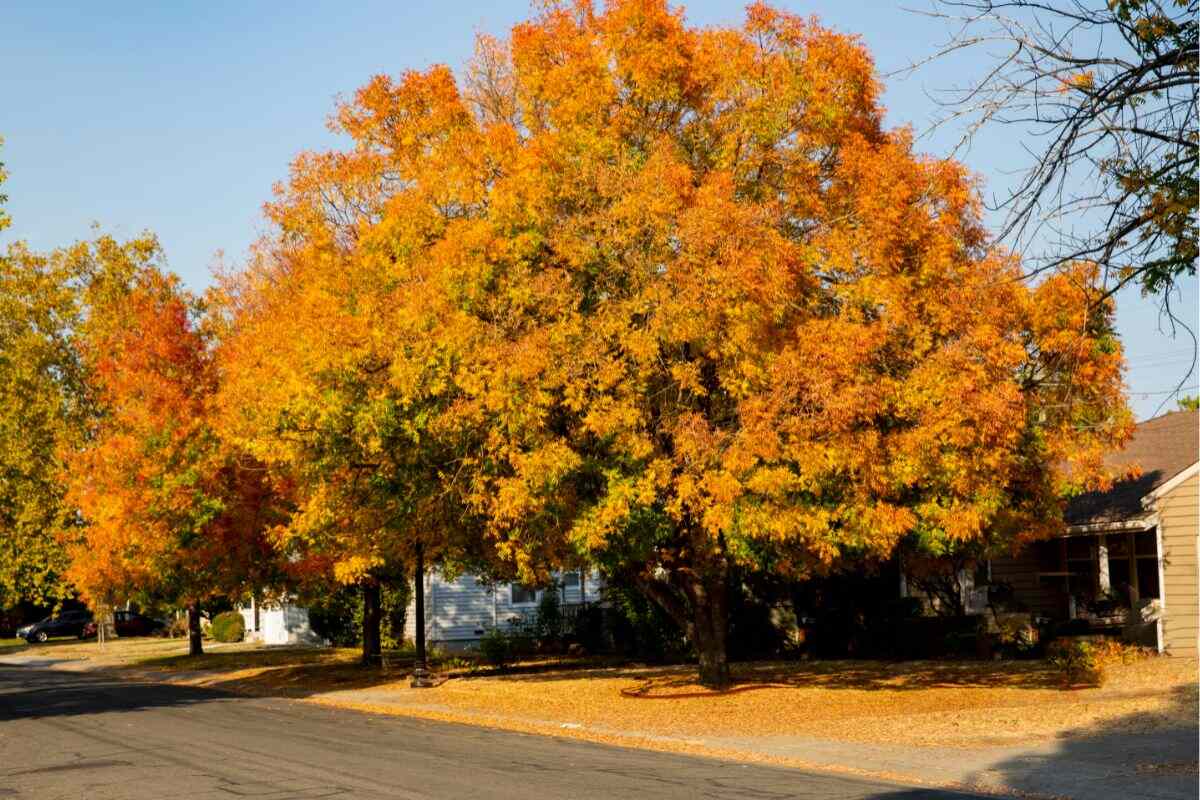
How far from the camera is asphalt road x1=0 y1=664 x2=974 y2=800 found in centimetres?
1268

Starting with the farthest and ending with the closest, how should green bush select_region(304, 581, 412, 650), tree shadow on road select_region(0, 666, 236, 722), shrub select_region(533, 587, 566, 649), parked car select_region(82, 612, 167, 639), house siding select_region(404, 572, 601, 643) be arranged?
parked car select_region(82, 612, 167, 639) → house siding select_region(404, 572, 601, 643) → green bush select_region(304, 581, 412, 650) → shrub select_region(533, 587, 566, 649) → tree shadow on road select_region(0, 666, 236, 722)

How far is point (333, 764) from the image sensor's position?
587 inches

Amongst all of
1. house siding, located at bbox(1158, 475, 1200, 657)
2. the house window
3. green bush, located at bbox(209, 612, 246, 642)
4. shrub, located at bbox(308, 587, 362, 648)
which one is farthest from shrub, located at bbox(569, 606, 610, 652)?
green bush, located at bbox(209, 612, 246, 642)

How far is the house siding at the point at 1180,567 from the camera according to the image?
1035 inches

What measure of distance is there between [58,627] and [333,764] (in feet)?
185

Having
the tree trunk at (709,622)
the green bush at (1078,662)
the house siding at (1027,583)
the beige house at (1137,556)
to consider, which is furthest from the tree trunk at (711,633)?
the house siding at (1027,583)

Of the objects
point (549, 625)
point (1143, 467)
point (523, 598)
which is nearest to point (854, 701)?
point (1143, 467)

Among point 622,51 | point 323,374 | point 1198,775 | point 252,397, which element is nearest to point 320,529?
point 252,397

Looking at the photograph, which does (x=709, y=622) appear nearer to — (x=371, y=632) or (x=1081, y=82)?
(x=371, y=632)

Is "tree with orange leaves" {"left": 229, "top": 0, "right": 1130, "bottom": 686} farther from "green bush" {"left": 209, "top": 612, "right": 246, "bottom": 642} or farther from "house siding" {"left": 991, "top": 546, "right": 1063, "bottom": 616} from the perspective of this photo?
"green bush" {"left": 209, "top": 612, "right": 246, "bottom": 642}

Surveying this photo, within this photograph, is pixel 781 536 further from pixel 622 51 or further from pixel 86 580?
pixel 86 580

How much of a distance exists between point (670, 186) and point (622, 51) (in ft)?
11.0

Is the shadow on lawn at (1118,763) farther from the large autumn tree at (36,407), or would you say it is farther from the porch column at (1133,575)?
the large autumn tree at (36,407)

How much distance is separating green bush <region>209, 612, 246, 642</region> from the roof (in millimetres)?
34777
